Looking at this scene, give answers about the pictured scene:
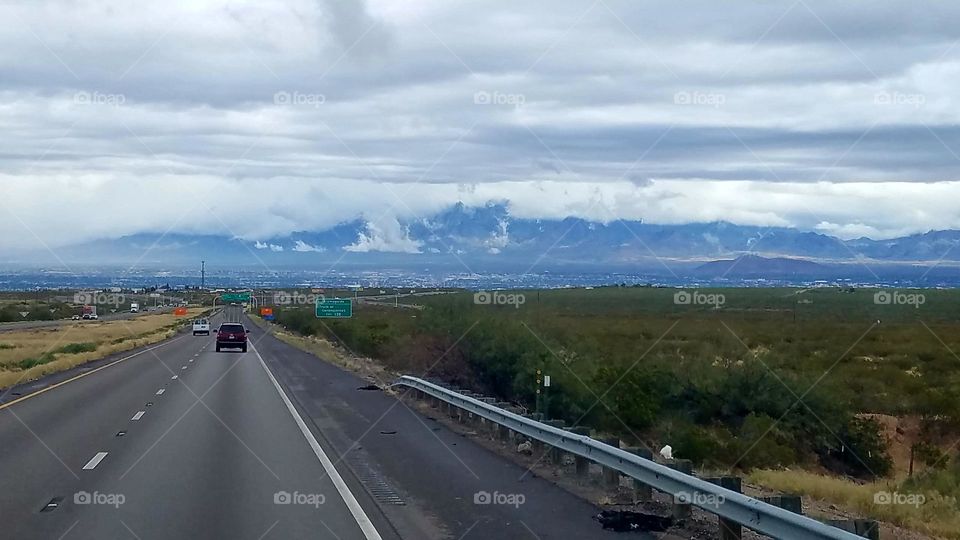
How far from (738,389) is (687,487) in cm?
1813

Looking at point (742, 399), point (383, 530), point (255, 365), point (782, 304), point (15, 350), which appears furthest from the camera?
point (782, 304)

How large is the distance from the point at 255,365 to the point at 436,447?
90.5ft

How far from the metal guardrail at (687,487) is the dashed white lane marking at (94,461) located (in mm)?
6085

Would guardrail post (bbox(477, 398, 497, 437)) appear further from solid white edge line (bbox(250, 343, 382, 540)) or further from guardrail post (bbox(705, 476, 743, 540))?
guardrail post (bbox(705, 476, 743, 540))

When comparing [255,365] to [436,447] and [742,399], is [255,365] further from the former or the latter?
[436,447]

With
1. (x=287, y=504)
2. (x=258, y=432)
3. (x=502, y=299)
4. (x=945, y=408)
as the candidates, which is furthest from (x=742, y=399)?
(x=502, y=299)

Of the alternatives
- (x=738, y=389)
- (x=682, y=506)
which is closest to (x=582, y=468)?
(x=682, y=506)

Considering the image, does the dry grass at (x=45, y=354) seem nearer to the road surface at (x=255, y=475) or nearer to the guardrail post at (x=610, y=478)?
the road surface at (x=255, y=475)

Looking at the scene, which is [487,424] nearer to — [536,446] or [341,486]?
[536,446]

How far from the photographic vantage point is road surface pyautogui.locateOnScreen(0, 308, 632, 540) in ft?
36.7

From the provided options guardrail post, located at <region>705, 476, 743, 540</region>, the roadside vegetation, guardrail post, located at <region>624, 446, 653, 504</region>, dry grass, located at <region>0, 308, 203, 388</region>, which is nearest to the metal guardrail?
guardrail post, located at <region>705, 476, 743, 540</region>

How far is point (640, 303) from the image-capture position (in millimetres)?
110938

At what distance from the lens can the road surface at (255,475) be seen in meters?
11.2

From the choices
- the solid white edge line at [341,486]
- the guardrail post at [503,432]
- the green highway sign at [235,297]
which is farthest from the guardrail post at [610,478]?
the green highway sign at [235,297]
